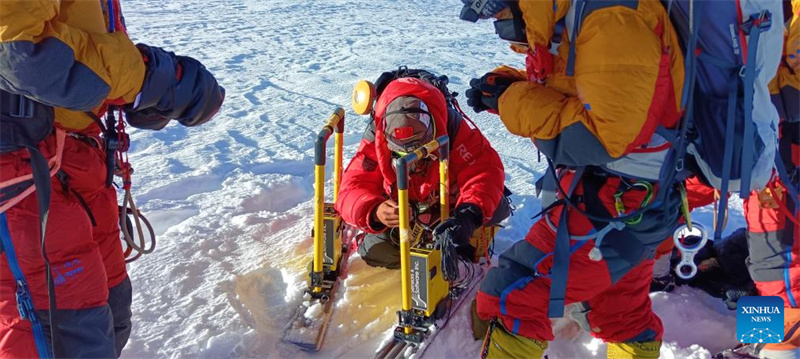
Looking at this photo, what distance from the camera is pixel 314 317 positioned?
3.33 meters

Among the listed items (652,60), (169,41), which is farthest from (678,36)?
(169,41)

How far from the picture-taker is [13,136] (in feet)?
6.40

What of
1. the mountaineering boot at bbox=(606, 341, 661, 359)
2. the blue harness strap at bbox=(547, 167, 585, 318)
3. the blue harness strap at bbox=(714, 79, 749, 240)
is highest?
the blue harness strap at bbox=(714, 79, 749, 240)

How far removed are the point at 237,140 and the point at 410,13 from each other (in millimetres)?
7575

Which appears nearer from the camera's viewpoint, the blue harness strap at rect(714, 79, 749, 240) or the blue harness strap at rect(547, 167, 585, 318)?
the blue harness strap at rect(714, 79, 749, 240)

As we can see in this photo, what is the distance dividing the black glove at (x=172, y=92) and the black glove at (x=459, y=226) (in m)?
1.25

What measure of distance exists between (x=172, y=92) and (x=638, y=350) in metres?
2.20

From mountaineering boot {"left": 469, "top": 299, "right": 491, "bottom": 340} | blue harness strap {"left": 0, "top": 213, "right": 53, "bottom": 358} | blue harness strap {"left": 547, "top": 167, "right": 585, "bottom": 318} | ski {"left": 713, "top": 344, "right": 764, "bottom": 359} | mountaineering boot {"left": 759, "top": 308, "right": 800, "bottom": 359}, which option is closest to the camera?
blue harness strap {"left": 0, "top": 213, "right": 53, "bottom": 358}

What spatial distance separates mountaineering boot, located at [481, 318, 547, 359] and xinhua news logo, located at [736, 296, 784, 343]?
109 centimetres

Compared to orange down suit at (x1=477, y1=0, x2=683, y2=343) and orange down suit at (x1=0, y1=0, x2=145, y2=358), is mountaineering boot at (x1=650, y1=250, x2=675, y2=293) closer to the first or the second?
orange down suit at (x1=477, y1=0, x2=683, y2=343)

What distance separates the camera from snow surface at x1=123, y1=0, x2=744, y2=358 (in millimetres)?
3191

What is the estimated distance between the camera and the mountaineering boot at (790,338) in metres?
2.72

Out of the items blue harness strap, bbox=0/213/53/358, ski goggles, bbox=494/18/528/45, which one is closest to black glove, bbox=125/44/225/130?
blue harness strap, bbox=0/213/53/358

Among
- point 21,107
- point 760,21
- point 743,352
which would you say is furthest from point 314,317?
point 760,21
